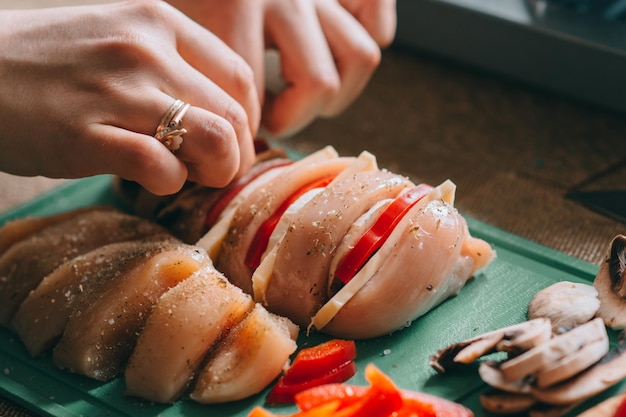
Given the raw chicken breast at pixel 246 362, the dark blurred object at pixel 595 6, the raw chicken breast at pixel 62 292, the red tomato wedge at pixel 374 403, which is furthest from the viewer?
the dark blurred object at pixel 595 6

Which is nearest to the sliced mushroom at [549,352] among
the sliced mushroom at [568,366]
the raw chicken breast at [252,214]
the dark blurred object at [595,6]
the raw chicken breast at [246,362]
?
the sliced mushroom at [568,366]

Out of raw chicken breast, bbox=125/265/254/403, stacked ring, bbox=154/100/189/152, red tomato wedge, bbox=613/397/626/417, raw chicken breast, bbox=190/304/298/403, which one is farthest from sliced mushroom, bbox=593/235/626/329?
stacked ring, bbox=154/100/189/152

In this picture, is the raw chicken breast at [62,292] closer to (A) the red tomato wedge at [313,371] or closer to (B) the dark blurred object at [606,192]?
(A) the red tomato wedge at [313,371]

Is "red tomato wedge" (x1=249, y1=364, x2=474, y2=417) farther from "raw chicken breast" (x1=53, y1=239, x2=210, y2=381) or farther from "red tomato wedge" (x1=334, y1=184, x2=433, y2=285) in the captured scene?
"raw chicken breast" (x1=53, y1=239, x2=210, y2=381)

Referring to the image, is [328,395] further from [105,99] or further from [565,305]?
[105,99]

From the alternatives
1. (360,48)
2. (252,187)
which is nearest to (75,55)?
(252,187)

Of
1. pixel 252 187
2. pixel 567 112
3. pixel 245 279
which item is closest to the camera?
pixel 245 279

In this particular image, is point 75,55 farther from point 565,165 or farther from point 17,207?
point 565,165
